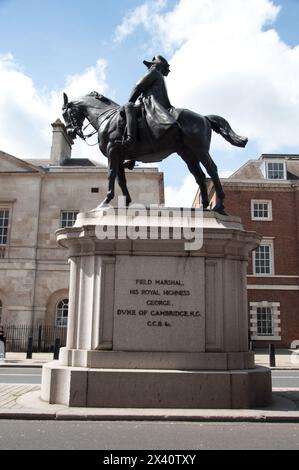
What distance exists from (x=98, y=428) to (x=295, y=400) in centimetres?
398

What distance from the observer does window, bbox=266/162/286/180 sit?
113ft

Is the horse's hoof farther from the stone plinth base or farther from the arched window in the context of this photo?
the arched window

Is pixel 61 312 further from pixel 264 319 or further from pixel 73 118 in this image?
pixel 73 118

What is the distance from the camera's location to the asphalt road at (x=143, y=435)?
5473mm

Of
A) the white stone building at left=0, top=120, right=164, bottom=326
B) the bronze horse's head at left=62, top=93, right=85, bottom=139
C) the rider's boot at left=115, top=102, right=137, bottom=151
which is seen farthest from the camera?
the white stone building at left=0, top=120, right=164, bottom=326

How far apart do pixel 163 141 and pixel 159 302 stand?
3008mm

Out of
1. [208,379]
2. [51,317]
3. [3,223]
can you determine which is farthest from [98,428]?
[3,223]

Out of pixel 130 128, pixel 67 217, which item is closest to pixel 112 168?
pixel 130 128

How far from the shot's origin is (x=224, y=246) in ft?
26.4

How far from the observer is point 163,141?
29.0ft

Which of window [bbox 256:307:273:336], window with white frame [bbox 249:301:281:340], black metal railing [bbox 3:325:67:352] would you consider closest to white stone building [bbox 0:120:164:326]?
black metal railing [bbox 3:325:67:352]

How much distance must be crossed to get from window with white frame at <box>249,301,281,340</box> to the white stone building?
9.73 meters

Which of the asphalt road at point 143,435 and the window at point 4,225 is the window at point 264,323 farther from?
the asphalt road at point 143,435
